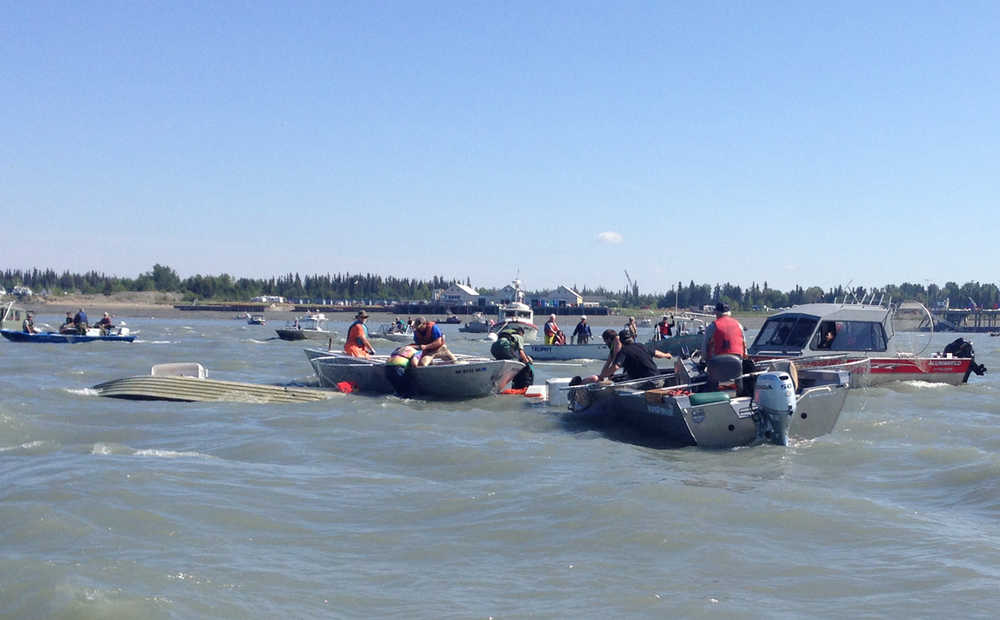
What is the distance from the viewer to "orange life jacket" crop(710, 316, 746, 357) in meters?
13.4

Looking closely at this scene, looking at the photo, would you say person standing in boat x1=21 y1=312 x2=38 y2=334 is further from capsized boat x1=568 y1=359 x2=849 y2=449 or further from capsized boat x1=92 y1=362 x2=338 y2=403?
capsized boat x1=568 y1=359 x2=849 y2=449

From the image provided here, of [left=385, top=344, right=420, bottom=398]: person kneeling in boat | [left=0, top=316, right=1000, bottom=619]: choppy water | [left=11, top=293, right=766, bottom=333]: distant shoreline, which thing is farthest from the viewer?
[left=11, top=293, right=766, bottom=333]: distant shoreline

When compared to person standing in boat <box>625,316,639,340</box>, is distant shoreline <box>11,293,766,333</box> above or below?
below

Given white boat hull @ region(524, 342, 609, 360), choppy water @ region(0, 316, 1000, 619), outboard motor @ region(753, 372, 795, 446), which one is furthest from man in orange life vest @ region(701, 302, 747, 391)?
white boat hull @ region(524, 342, 609, 360)

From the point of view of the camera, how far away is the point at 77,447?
11.6m

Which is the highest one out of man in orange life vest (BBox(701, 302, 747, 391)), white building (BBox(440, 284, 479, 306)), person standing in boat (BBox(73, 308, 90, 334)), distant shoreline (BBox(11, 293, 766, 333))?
white building (BBox(440, 284, 479, 306))

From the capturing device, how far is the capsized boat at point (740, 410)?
11922 millimetres

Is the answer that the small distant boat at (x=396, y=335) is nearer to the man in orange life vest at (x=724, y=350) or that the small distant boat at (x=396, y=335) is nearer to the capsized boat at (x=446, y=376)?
the capsized boat at (x=446, y=376)

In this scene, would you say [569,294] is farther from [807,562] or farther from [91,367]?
[807,562]

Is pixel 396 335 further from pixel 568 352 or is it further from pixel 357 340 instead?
pixel 357 340

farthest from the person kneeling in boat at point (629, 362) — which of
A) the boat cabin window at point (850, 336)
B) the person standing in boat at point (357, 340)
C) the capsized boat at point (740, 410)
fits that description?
the person standing in boat at point (357, 340)

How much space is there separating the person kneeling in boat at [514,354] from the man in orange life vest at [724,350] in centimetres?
564

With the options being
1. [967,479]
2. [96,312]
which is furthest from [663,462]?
[96,312]

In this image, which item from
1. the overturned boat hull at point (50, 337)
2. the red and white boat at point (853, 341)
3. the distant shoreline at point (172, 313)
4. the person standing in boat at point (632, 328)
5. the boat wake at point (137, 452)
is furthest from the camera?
the distant shoreline at point (172, 313)
